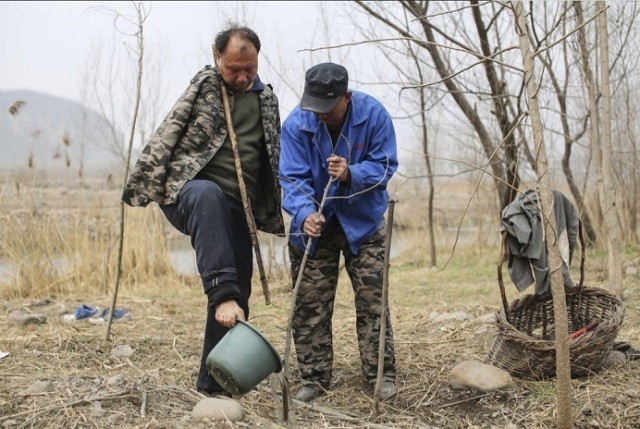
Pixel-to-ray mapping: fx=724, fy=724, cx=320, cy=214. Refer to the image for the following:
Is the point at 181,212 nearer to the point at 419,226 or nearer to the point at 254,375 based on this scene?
the point at 254,375

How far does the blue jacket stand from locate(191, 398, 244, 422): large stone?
0.84m

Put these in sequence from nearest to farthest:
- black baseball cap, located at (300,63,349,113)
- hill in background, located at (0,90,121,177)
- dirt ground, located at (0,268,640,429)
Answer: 1. dirt ground, located at (0,268,640,429)
2. black baseball cap, located at (300,63,349,113)
3. hill in background, located at (0,90,121,177)

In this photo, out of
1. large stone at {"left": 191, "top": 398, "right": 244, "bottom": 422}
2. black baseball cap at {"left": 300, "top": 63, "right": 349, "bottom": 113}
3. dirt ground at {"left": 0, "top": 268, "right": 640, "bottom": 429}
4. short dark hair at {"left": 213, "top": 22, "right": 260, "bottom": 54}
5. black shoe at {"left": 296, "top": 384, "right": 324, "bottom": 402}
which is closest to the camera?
large stone at {"left": 191, "top": 398, "right": 244, "bottom": 422}

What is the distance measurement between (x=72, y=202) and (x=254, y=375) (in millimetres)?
6030

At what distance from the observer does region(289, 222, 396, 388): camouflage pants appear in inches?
143

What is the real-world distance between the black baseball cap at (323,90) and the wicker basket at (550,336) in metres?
1.45

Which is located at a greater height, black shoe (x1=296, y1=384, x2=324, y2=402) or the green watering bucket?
the green watering bucket

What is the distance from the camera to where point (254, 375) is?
2.80 m

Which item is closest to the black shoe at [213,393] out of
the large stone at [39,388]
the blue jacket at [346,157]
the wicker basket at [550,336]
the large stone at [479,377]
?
the large stone at [39,388]

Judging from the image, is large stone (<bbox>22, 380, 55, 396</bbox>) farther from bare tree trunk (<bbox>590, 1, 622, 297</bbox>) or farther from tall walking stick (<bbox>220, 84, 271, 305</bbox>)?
bare tree trunk (<bbox>590, 1, 622, 297</bbox>)

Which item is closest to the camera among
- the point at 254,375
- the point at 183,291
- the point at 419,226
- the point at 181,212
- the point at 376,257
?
the point at 254,375

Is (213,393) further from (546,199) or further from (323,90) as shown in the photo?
(546,199)

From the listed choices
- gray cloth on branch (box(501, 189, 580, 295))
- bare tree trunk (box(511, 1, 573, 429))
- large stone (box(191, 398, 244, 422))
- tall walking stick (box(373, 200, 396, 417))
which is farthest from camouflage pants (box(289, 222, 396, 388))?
bare tree trunk (box(511, 1, 573, 429))

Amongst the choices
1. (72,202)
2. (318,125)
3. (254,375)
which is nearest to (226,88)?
(318,125)
